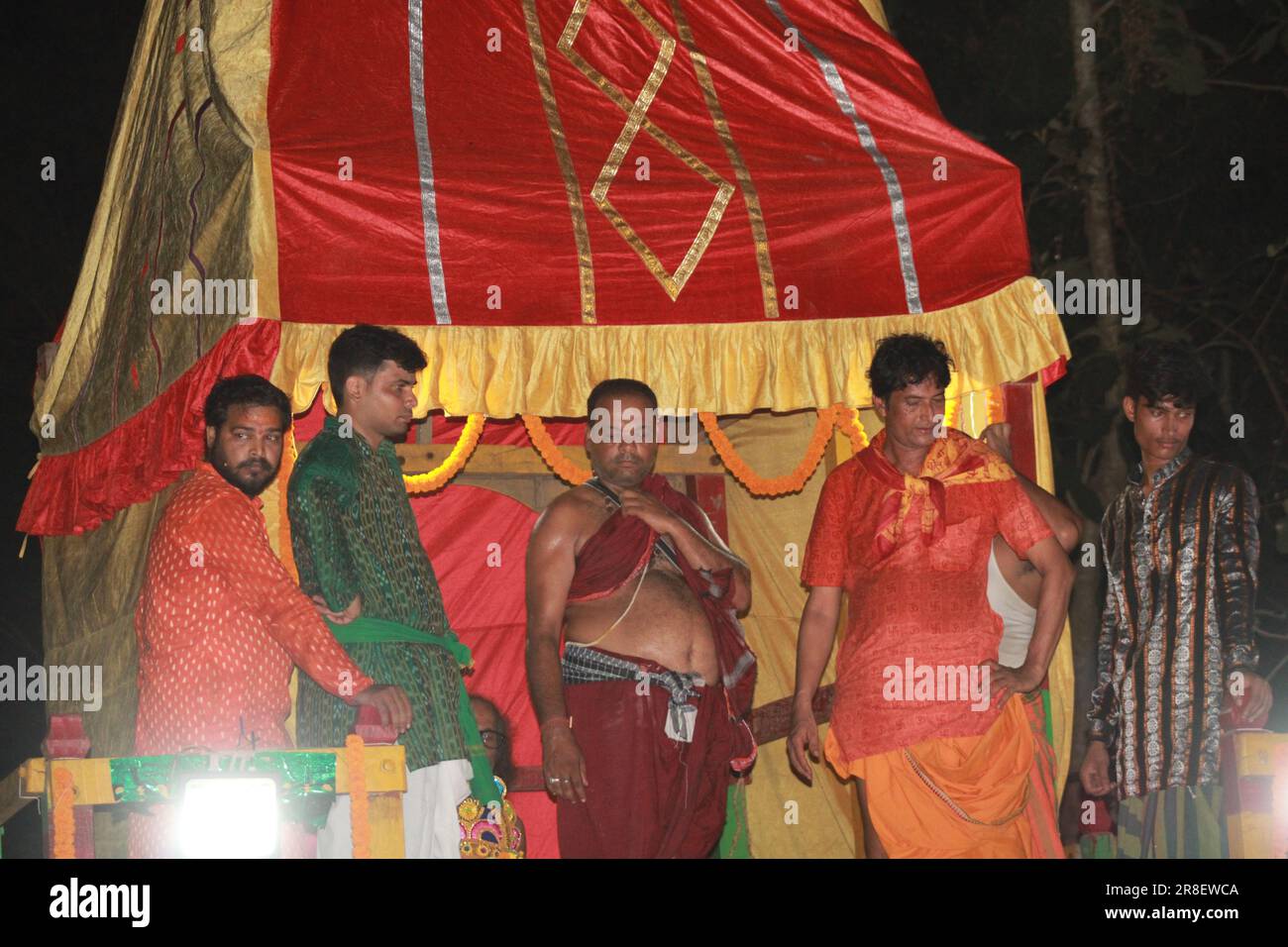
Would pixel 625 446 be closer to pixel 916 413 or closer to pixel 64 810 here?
pixel 916 413

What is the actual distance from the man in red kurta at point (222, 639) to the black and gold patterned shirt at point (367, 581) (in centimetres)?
28

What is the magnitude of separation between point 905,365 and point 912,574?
2.56 ft

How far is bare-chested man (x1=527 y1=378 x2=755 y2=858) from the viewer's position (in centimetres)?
707

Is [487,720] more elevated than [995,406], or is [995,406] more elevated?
[995,406]

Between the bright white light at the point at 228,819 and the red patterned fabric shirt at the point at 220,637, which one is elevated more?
the red patterned fabric shirt at the point at 220,637

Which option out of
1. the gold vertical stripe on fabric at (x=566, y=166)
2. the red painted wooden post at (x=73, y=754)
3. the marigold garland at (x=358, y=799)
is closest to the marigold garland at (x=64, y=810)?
the red painted wooden post at (x=73, y=754)

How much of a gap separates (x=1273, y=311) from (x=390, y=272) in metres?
7.42

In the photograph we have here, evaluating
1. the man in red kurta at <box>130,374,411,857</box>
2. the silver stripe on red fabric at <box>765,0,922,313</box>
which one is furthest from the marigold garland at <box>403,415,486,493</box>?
the silver stripe on red fabric at <box>765,0,922,313</box>

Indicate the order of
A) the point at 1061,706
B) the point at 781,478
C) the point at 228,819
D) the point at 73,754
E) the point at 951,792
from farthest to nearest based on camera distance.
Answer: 1. the point at 781,478
2. the point at 1061,706
3. the point at 951,792
4. the point at 73,754
5. the point at 228,819

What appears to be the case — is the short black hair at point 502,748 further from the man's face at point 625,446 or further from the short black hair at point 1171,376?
the short black hair at point 1171,376

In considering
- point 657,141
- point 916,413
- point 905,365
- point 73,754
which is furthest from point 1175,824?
point 73,754

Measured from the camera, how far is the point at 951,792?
6586 millimetres

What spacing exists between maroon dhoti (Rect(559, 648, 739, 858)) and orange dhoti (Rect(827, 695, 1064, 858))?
0.67m

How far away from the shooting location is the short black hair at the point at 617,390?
716 cm
